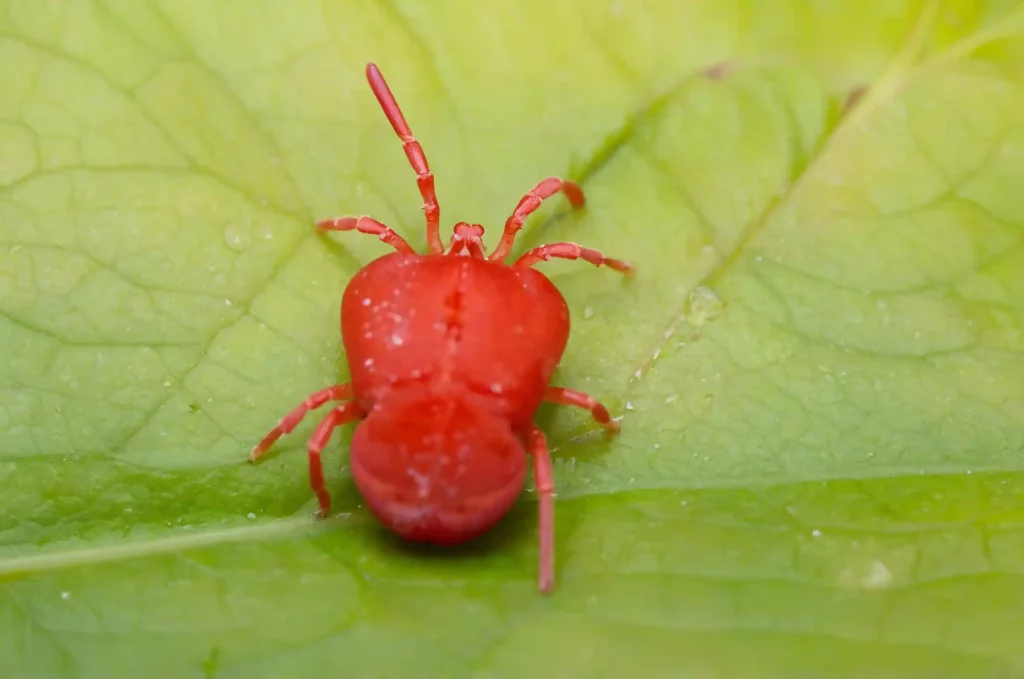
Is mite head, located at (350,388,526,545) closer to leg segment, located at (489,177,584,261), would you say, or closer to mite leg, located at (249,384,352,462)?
mite leg, located at (249,384,352,462)

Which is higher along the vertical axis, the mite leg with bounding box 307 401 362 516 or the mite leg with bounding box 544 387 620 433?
the mite leg with bounding box 544 387 620 433

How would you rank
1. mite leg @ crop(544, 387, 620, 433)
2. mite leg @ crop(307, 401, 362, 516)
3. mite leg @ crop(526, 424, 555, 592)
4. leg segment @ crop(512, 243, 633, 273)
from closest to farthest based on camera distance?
1. mite leg @ crop(526, 424, 555, 592)
2. mite leg @ crop(307, 401, 362, 516)
3. mite leg @ crop(544, 387, 620, 433)
4. leg segment @ crop(512, 243, 633, 273)

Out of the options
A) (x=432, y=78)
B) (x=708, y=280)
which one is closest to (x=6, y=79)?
(x=432, y=78)

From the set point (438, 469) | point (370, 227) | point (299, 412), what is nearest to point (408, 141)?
point (370, 227)

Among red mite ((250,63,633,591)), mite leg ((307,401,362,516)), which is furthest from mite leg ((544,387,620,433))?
mite leg ((307,401,362,516))

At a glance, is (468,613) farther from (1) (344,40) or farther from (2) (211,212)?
(1) (344,40)

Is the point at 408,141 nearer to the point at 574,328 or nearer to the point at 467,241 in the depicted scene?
the point at 467,241

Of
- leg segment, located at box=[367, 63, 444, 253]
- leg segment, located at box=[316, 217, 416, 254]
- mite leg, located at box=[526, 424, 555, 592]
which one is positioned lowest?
mite leg, located at box=[526, 424, 555, 592]
